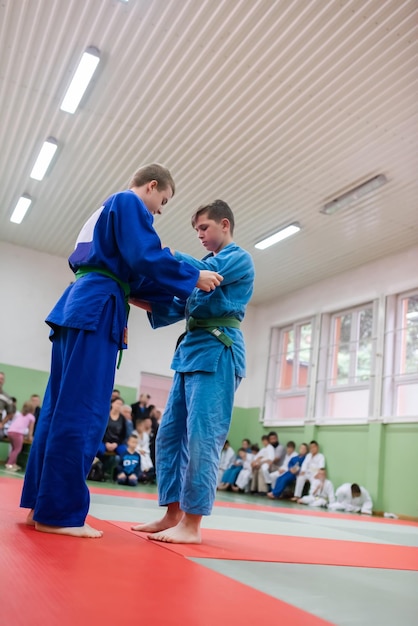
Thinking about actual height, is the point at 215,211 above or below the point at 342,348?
below

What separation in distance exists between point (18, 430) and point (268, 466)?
4394mm

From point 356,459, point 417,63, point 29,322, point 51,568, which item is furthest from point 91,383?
point 29,322

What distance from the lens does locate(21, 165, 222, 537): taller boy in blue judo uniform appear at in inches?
76.8

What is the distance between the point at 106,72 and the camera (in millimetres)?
6023

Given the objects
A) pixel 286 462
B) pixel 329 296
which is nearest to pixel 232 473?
pixel 286 462

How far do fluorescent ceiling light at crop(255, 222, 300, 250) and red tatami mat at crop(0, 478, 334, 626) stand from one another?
25.2 feet

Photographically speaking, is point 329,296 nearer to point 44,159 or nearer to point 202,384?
point 44,159

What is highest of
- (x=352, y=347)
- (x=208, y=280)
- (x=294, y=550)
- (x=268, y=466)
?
(x=352, y=347)

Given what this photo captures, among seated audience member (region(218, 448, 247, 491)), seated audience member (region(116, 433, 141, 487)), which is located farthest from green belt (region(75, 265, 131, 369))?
seated audience member (region(218, 448, 247, 491))

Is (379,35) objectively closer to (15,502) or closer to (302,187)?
(302,187)

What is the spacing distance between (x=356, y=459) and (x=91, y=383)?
819 cm

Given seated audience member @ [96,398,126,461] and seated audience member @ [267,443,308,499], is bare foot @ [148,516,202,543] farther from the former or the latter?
seated audience member @ [267,443,308,499]

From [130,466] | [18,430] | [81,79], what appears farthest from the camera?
[18,430]

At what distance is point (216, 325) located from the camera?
2.47 meters
